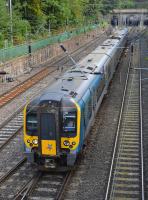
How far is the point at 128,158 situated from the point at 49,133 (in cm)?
412

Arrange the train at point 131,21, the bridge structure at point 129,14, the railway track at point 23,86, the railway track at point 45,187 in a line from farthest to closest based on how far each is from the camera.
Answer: the train at point 131,21, the bridge structure at point 129,14, the railway track at point 23,86, the railway track at point 45,187

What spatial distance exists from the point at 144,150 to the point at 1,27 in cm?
2686

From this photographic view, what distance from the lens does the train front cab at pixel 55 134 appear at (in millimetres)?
13945

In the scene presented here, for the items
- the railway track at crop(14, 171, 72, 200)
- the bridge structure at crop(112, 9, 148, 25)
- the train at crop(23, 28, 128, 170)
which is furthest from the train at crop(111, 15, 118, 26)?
the railway track at crop(14, 171, 72, 200)

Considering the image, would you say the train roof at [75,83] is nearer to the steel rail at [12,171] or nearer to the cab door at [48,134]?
the cab door at [48,134]

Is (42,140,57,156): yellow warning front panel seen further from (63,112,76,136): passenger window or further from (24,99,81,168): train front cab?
(63,112,76,136): passenger window

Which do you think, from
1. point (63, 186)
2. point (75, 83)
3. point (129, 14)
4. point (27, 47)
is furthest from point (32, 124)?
point (129, 14)

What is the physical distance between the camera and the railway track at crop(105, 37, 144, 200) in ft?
44.2

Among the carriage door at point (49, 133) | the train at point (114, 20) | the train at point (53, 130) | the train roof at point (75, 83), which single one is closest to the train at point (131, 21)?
the train at point (114, 20)

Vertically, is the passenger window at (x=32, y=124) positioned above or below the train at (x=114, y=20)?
below

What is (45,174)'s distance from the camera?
1482 centimetres

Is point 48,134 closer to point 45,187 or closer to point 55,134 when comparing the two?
point 55,134

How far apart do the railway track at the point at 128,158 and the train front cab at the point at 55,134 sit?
1883mm

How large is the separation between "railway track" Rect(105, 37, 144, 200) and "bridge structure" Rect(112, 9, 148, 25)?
91.2 m
